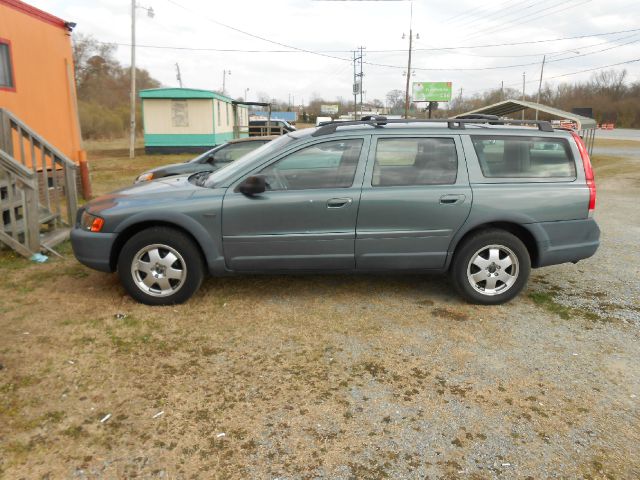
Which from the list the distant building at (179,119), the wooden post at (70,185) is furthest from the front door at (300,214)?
the distant building at (179,119)

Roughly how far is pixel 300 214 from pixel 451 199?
1.35 m

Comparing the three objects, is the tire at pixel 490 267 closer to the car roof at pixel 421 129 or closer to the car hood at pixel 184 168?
the car roof at pixel 421 129

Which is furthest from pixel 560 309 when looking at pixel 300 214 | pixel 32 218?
pixel 32 218

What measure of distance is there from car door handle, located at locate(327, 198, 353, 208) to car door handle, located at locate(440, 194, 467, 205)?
0.82 m

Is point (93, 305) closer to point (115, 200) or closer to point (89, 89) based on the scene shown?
point (115, 200)

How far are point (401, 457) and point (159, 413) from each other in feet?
4.60

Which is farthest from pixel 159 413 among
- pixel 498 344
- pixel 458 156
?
pixel 458 156

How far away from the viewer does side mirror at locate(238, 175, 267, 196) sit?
4.11 m

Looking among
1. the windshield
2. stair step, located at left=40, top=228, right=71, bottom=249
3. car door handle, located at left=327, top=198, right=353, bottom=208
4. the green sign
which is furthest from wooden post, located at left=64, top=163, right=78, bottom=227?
the green sign

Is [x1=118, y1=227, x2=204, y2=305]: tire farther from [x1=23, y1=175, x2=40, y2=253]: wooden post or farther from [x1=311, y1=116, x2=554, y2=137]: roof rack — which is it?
[x1=23, y1=175, x2=40, y2=253]: wooden post

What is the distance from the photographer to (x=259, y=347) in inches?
144

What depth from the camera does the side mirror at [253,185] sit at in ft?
13.5

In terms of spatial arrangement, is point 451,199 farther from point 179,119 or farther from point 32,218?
point 179,119

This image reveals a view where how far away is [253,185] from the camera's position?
13.5 feet
